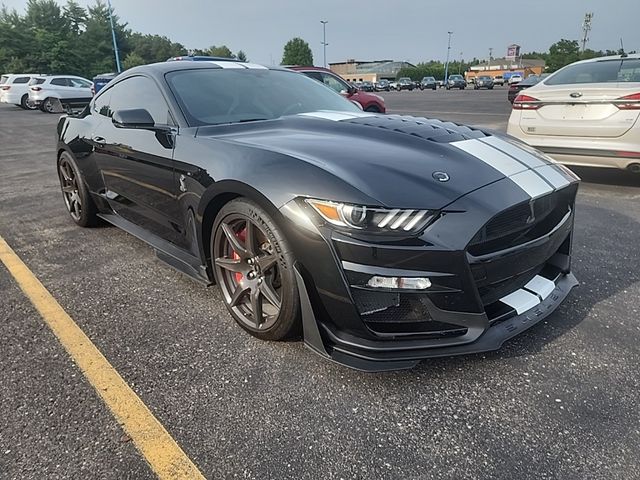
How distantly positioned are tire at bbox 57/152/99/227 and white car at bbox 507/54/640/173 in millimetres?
4805

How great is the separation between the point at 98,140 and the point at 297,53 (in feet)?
342

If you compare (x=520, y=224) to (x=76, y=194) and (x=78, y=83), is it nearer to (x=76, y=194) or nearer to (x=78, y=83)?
(x=76, y=194)

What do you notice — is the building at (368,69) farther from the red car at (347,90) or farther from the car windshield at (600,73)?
the car windshield at (600,73)

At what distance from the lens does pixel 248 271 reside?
247cm

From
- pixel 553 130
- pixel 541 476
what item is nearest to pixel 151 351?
pixel 541 476

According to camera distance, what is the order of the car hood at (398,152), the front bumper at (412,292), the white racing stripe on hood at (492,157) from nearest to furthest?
1. the front bumper at (412,292)
2. the car hood at (398,152)
3. the white racing stripe on hood at (492,157)

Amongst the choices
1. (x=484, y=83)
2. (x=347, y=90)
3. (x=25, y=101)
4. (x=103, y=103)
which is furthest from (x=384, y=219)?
(x=484, y=83)

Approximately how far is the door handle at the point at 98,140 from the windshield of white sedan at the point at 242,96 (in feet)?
3.02

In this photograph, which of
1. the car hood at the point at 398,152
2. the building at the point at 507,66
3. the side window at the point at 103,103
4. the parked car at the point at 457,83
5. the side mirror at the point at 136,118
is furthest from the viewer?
the building at the point at 507,66

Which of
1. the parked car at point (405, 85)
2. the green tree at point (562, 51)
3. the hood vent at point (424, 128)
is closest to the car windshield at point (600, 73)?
the hood vent at point (424, 128)

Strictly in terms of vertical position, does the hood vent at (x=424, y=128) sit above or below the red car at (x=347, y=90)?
below

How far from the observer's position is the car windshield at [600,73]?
5.25 meters

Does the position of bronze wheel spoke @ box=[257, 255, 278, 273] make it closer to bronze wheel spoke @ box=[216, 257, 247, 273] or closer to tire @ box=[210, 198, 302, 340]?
tire @ box=[210, 198, 302, 340]

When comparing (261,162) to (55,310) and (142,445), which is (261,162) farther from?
(55,310)
